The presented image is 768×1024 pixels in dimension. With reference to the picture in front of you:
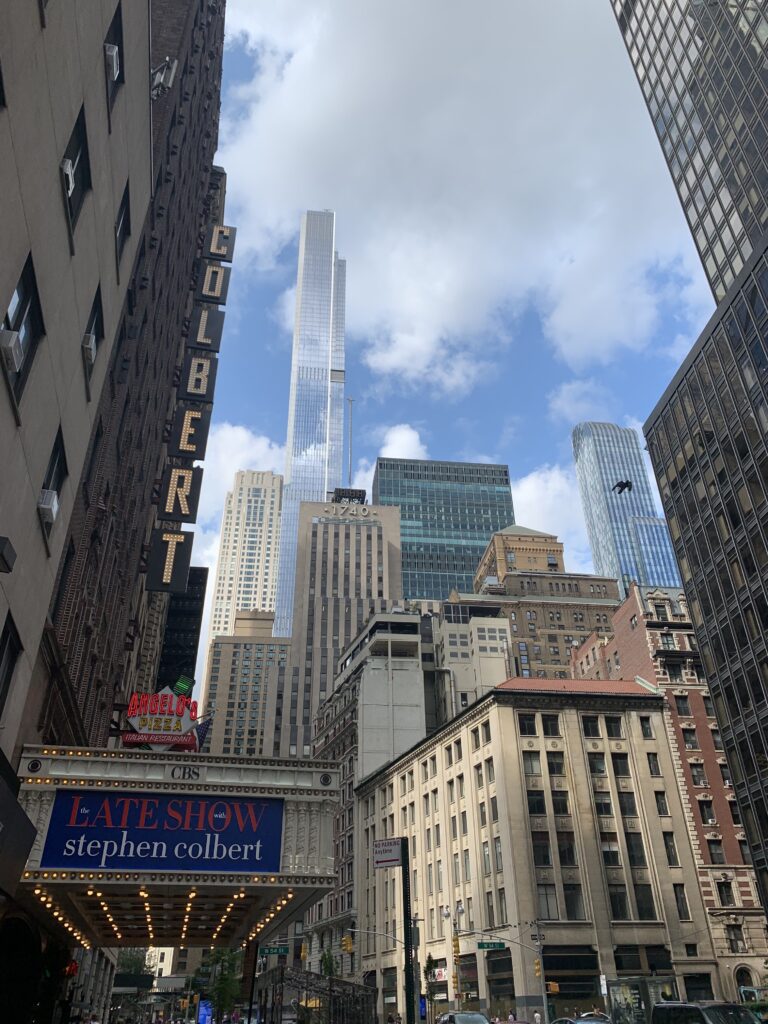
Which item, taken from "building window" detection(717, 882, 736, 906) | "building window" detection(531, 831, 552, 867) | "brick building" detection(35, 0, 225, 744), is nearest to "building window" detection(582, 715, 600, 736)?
"building window" detection(531, 831, 552, 867)

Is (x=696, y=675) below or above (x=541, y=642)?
below

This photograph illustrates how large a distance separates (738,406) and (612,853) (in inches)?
1423

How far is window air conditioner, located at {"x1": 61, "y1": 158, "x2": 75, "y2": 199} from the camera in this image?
Answer: 1647 centimetres

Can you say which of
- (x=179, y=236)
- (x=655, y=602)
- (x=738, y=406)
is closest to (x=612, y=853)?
(x=655, y=602)

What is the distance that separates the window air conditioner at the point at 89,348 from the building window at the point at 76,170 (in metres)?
3.38

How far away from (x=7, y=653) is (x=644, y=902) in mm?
58377

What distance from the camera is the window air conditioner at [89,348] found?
67.6ft

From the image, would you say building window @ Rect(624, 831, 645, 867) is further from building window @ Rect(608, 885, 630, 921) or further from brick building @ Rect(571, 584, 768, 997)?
brick building @ Rect(571, 584, 768, 997)

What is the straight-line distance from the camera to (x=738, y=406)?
5894 cm

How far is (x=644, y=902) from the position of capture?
61.5 meters

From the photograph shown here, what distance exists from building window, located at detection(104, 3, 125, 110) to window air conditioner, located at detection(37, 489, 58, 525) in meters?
9.80

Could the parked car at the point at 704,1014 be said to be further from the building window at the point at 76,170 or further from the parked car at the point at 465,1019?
the building window at the point at 76,170

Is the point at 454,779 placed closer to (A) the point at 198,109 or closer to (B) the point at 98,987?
(B) the point at 98,987

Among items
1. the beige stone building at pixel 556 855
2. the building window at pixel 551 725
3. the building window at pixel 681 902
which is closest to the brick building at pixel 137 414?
the beige stone building at pixel 556 855
